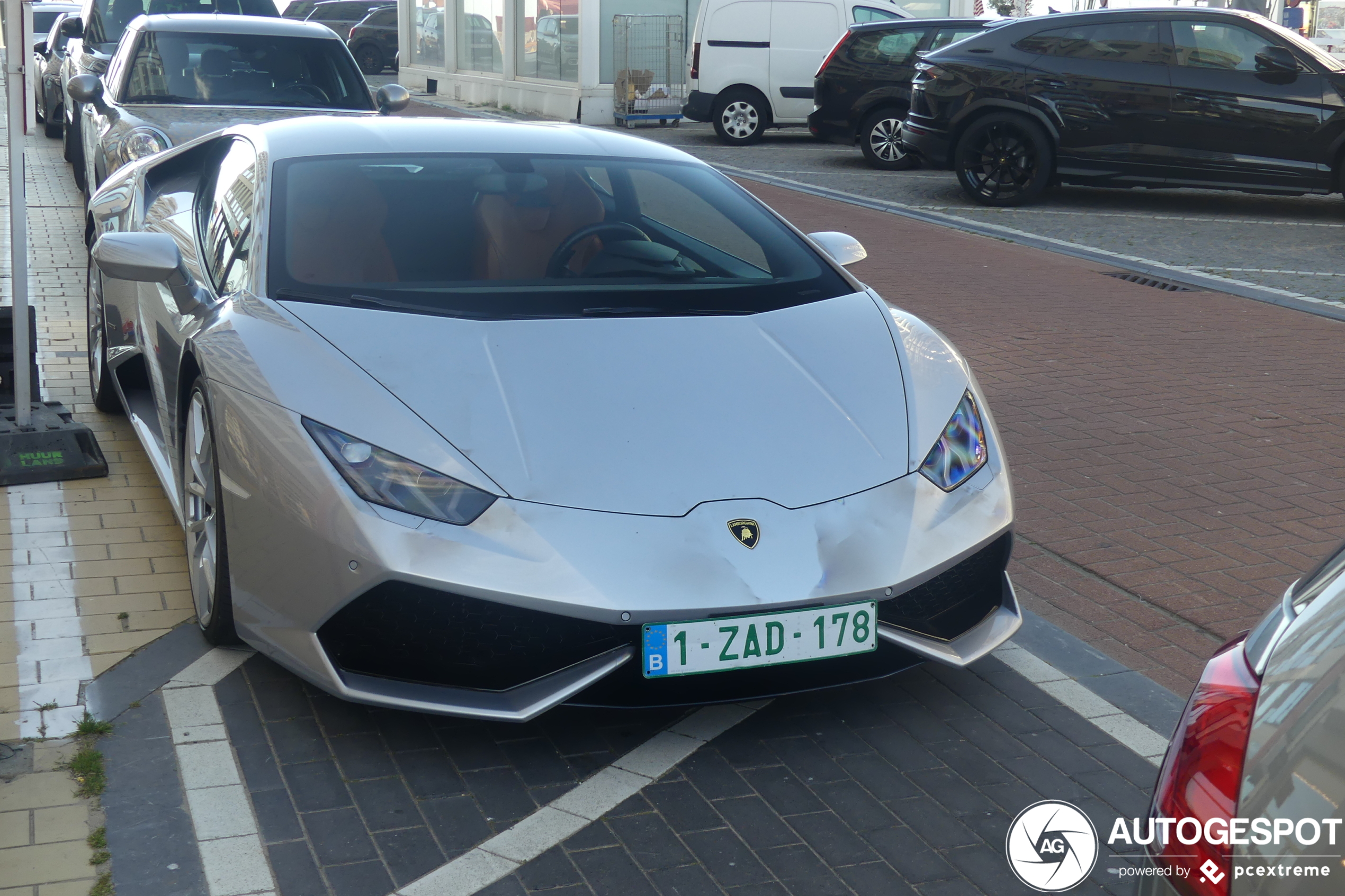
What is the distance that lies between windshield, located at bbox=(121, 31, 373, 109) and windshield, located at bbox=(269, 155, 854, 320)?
17.7 ft

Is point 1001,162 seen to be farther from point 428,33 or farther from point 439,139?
point 428,33

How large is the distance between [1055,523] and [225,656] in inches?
110

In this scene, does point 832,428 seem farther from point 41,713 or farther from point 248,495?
point 41,713

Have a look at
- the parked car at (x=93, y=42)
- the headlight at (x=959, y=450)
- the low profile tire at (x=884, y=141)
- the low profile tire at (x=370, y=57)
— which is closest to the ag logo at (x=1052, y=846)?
the headlight at (x=959, y=450)

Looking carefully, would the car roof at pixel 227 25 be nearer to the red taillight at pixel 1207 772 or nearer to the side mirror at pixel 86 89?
the side mirror at pixel 86 89

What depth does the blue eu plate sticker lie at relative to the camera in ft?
9.53

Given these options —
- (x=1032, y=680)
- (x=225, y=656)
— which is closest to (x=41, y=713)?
(x=225, y=656)

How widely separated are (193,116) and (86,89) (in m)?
1.10

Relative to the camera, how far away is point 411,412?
10.3 feet

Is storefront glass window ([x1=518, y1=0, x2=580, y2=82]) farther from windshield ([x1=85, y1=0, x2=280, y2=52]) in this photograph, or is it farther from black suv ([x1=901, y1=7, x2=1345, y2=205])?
black suv ([x1=901, y1=7, x2=1345, y2=205])

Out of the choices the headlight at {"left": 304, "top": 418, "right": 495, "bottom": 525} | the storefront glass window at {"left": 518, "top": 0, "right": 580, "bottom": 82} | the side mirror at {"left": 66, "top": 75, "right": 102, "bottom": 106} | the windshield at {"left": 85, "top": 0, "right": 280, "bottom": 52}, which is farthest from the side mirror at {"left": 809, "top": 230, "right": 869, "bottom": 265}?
the storefront glass window at {"left": 518, "top": 0, "right": 580, "bottom": 82}

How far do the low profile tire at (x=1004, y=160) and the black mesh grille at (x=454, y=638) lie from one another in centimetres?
1086

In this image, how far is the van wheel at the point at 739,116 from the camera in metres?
19.2

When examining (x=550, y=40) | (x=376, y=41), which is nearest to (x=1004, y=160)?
(x=550, y=40)
